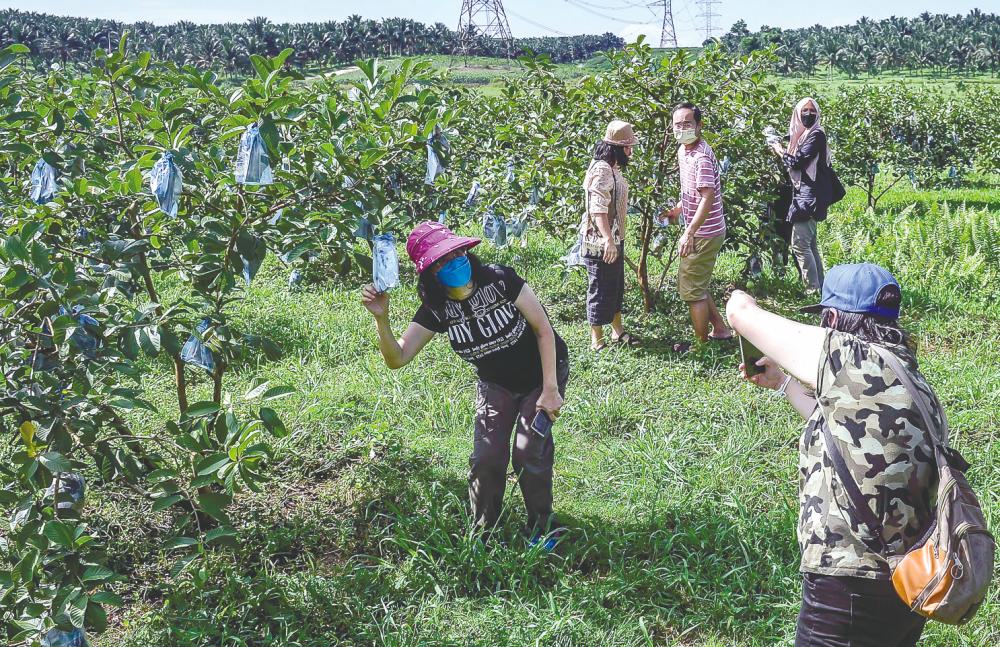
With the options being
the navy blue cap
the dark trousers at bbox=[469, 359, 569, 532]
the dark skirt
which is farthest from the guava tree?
the dark skirt

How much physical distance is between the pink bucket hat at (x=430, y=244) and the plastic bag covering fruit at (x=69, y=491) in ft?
3.86

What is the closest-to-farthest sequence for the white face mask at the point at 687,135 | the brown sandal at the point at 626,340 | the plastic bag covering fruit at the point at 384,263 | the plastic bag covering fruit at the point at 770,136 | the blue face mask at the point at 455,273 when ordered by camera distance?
the plastic bag covering fruit at the point at 384,263
the blue face mask at the point at 455,273
the white face mask at the point at 687,135
the brown sandal at the point at 626,340
the plastic bag covering fruit at the point at 770,136

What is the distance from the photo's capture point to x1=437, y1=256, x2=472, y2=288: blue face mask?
2.62 m

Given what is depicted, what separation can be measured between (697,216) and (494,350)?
7.23ft

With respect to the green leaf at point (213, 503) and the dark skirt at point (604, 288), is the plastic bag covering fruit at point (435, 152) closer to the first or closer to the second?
the green leaf at point (213, 503)

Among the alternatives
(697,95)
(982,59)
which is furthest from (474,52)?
(697,95)

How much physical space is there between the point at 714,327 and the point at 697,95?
1486 mm

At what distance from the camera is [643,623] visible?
2.58 meters

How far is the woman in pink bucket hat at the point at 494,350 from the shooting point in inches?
104

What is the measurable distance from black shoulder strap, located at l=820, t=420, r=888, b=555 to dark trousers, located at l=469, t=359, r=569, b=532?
124 cm

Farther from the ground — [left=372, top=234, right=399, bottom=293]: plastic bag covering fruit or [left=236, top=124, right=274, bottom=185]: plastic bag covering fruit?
[left=236, top=124, right=274, bottom=185]: plastic bag covering fruit

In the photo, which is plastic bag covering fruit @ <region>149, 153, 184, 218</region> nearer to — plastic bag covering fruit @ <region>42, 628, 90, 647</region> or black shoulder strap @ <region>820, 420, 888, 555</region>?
plastic bag covering fruit @ <region>42, 628, 90, 647</region>

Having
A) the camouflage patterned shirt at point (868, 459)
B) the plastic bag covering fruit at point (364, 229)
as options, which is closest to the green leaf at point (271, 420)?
the plastic bag covering fruit at point (364, 229)

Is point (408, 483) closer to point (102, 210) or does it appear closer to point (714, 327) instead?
point (102, 210)
